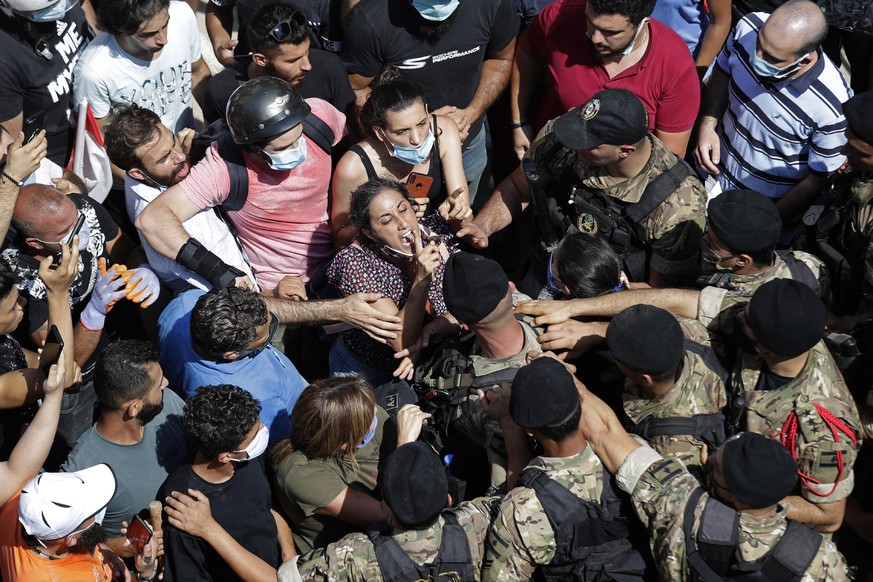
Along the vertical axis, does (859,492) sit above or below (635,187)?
below

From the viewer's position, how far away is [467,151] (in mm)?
5672

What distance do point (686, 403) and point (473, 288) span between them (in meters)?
1.06

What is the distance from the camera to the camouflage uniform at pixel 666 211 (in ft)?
14.1

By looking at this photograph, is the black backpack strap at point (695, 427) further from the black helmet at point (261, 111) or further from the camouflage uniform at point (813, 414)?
the black helmet at point (261, 111)

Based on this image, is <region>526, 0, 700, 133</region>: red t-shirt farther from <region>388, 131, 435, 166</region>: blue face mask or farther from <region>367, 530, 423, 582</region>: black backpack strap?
<region>367, 530, 423, 582</region>: black backpack strap

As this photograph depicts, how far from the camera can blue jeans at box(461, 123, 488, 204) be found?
18.6ft

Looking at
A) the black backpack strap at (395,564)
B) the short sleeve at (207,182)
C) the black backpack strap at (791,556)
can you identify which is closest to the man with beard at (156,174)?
the short sleeve at (207,182)

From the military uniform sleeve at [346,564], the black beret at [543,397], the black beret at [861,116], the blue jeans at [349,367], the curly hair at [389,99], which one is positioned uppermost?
the black beret at [861,116]

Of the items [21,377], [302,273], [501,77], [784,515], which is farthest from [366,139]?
[784,515]

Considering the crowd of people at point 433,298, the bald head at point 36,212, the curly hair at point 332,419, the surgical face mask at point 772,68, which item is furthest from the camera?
the surgical face mask at point 772,68

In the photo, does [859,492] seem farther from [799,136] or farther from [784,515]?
[799,136]

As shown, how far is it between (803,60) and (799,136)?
16.8 inches

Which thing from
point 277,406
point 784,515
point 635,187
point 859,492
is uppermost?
point 635,187

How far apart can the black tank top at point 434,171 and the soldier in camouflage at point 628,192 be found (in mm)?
449
